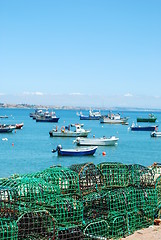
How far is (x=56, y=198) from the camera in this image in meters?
8.08

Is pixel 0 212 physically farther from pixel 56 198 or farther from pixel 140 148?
pixel 140 148

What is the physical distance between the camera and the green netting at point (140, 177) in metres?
10.3

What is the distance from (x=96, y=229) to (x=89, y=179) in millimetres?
1591

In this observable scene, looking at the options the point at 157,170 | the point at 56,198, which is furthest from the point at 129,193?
the point at 157,170

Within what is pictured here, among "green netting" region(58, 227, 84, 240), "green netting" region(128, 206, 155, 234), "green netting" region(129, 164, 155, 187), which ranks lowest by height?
"green netting" region(128, 206, 155, 234)

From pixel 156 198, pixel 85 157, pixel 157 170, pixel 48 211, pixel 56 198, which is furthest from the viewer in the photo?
pixel 85 157

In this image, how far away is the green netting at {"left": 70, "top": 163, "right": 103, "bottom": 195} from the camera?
9.24 m

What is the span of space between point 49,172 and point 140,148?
3621 cm

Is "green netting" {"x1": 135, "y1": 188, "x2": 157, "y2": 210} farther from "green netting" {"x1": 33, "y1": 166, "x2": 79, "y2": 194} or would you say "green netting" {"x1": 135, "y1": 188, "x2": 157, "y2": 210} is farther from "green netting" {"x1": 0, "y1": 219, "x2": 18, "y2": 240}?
"green netting" {"x1": 0, "y1": 219, "x2": 18, "y2": 240}

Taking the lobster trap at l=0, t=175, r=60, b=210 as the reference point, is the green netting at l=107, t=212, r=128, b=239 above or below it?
below

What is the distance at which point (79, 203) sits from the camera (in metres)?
7.98

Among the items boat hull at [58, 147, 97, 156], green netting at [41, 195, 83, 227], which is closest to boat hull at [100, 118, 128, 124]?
boat hull at [58, 147, 97, 156]

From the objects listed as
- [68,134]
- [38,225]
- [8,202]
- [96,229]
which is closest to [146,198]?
[96,229]

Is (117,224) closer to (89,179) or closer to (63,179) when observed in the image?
(89,179)
